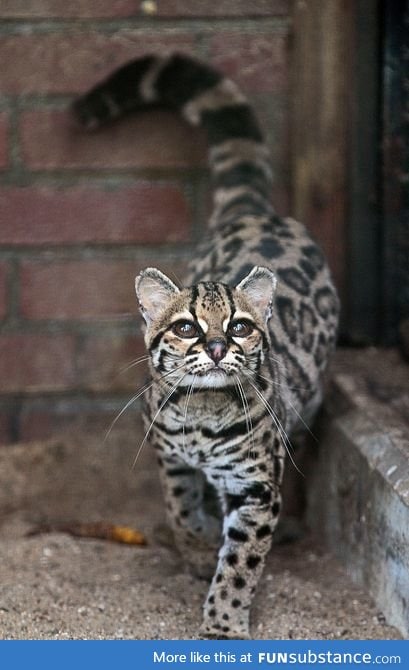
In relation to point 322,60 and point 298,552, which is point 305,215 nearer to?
point 322,60

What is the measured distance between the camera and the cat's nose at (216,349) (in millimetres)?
3057

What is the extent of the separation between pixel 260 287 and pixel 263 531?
2.41 feet

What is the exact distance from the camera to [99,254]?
4605 mm

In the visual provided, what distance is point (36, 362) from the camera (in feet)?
15.3

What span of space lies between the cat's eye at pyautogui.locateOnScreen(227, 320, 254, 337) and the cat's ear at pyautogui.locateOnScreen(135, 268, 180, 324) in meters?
0.22

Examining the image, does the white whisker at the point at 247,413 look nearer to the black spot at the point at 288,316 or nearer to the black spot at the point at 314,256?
the black spot at the point at 288,316

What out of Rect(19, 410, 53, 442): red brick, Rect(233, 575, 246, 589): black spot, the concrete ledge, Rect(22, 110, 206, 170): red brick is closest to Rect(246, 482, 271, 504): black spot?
Rect(233, 575, 246, 589): black spot

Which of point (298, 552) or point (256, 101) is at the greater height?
point (256, 101)

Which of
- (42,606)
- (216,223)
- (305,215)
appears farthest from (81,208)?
(42,606)

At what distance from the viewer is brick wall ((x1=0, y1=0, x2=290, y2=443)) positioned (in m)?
4.45

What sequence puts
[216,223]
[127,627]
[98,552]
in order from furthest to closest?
[216,223]
[98,552]
[127,627]

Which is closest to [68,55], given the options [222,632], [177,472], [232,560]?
[177,472]

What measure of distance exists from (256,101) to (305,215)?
49cm

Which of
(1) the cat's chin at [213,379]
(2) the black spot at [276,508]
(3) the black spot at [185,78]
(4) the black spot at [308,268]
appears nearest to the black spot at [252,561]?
(2) the black spot at [276,508]
